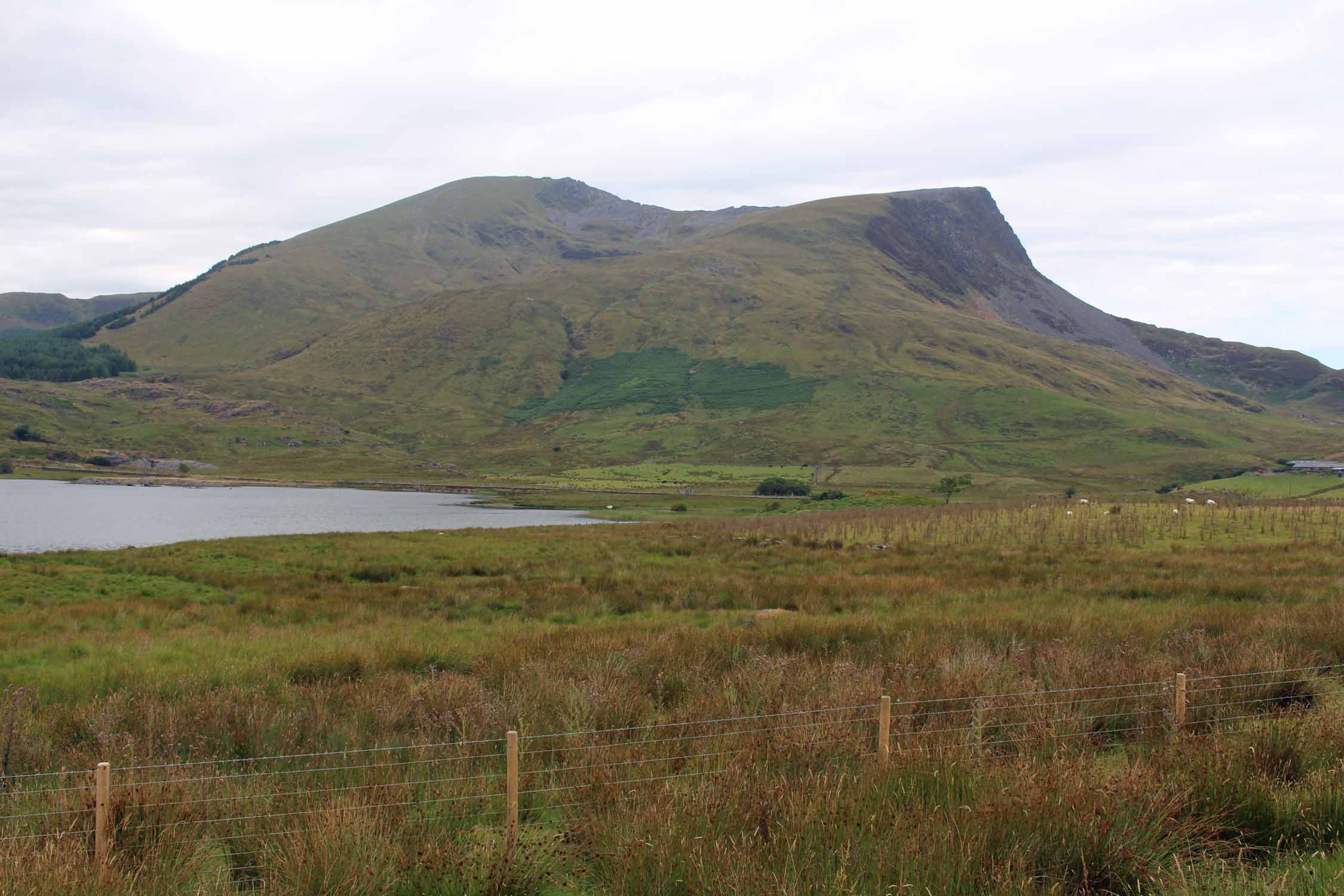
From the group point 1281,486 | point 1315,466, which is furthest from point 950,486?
point 1315,466

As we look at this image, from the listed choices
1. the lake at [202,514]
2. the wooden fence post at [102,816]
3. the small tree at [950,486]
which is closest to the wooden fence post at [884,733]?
the wooden fence post at [102,816]

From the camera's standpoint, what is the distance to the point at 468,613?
56.5 ft

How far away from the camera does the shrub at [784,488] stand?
9212cm

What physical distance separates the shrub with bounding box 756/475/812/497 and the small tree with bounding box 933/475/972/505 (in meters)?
13.7

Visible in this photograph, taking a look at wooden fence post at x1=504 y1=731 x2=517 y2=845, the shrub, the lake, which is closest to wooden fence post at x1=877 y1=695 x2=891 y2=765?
wooden fence post at x1=504 y1=731 x2=517 y2=845

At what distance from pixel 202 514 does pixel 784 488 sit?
56276 mm

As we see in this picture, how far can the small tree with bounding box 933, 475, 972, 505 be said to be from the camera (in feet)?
240

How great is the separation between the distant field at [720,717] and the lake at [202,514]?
28488mm

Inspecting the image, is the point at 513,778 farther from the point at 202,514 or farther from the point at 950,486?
the point at 950,486

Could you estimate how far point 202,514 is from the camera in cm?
6275

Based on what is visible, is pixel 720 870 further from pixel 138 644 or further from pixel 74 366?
pixel 74 366

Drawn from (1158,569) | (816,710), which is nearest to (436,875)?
(816,710)

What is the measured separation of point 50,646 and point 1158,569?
75.1 feet

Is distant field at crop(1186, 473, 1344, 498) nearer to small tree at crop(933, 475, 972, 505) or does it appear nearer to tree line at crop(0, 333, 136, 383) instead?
small tree at crop(933, 475, 972, 505)
